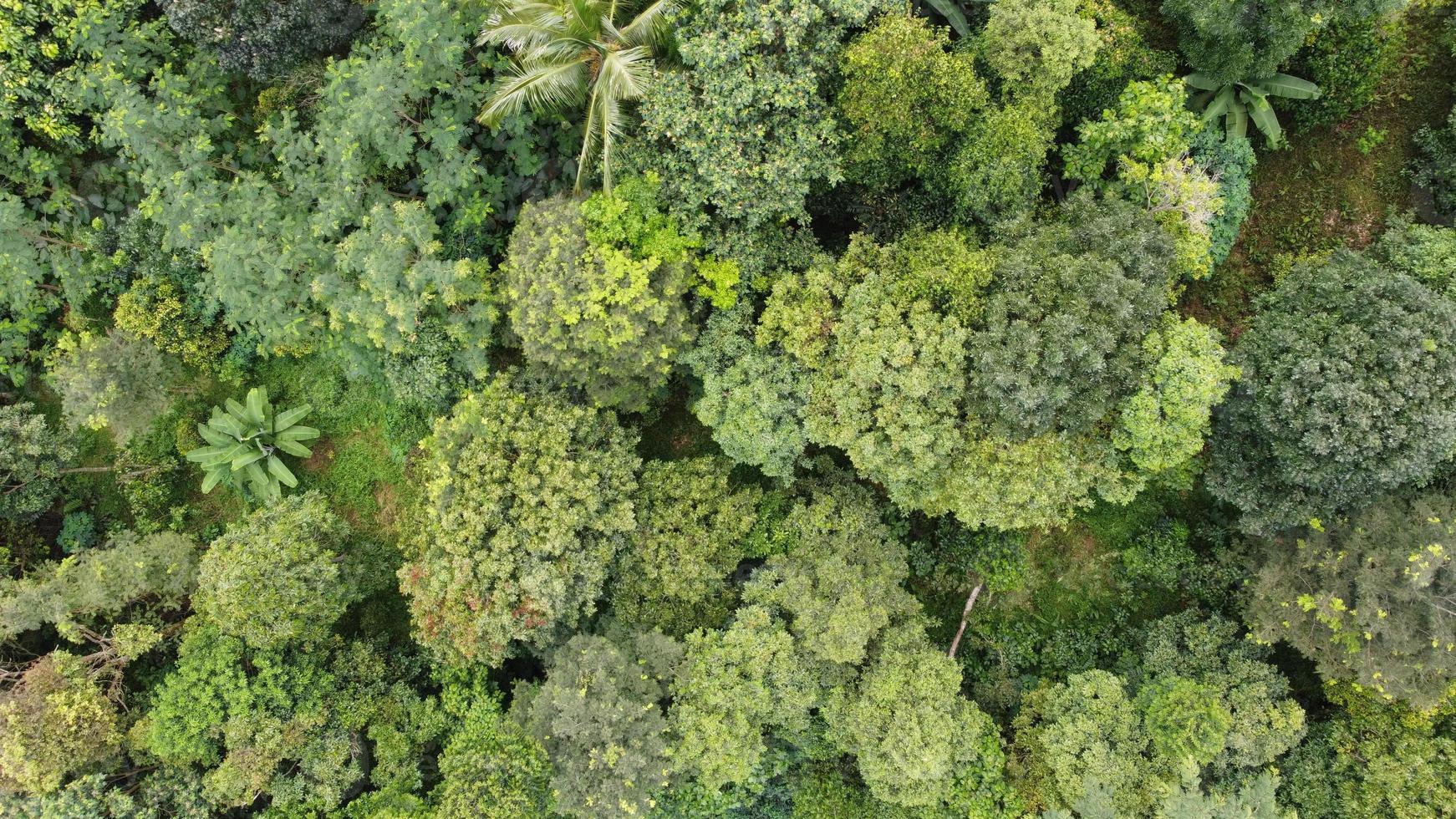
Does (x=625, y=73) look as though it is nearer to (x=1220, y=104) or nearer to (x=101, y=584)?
(x=1220, y=104)

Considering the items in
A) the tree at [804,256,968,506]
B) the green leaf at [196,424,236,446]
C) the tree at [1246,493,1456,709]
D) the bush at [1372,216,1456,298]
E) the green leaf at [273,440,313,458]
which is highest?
the bush at [1372,216,1456,298]

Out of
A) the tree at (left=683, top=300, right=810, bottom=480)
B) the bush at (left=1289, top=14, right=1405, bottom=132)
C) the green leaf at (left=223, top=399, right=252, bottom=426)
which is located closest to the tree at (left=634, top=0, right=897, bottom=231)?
the tree at (left=683, top=300, right=810, bottom=480)

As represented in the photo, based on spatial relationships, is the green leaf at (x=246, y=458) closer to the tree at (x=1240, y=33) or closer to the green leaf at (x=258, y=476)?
the green leaf at (x=258, y=476)

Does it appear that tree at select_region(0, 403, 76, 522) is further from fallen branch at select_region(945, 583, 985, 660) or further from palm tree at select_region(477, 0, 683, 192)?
fallen branch at select_region(945, 583, 985, 660)

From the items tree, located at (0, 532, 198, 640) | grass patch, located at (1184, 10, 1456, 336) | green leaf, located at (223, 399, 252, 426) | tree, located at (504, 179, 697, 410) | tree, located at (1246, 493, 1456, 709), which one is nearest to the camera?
tree, located at (1246, 493, 1456, 709)

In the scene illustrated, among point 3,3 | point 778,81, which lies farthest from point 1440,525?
point 3,3

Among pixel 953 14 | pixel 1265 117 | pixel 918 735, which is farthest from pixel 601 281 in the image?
pixel 1265 117
